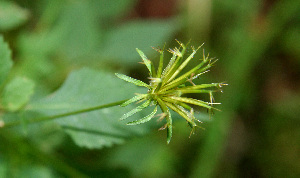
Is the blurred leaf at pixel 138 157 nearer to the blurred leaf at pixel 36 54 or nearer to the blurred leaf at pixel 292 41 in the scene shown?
the blurred leaf at pixel 36 54

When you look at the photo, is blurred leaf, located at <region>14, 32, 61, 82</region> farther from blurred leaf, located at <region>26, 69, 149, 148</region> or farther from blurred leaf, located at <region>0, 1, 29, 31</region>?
blurred leaf, located at <region>26, 69, 149, 148</region>

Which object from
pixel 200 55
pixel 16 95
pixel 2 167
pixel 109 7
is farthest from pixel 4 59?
pixel 200 55

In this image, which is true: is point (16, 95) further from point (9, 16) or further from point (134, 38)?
point (134, 38)

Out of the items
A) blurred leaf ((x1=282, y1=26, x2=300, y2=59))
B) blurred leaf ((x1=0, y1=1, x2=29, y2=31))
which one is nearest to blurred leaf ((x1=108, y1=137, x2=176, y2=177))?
blurred leaf ((x1=0, y1=1, x2=29, y2=31))

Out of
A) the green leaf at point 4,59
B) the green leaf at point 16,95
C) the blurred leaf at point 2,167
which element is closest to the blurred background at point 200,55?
the blurred leaf at point 2,167

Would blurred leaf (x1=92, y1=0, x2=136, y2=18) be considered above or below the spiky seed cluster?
below

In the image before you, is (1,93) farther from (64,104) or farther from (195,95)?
(195,95)
